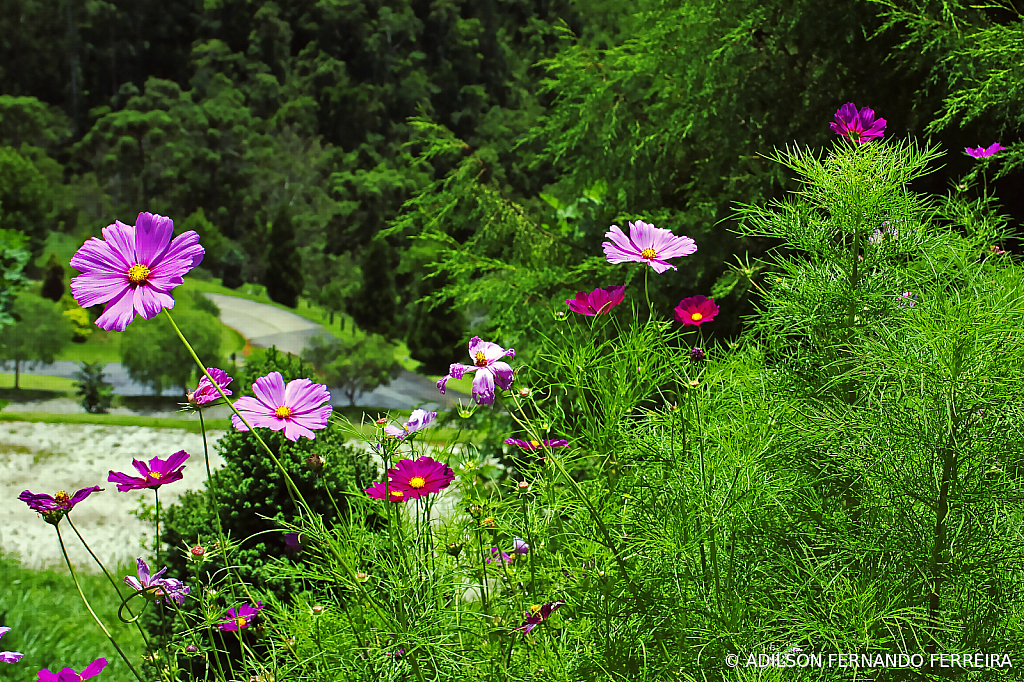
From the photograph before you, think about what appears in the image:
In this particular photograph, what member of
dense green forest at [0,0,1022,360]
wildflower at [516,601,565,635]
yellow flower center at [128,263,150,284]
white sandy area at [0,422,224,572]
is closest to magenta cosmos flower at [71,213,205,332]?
yellow flower center at [128,263,150,284]

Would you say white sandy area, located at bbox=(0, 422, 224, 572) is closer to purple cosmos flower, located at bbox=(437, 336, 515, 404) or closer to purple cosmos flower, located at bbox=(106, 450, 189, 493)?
purple cosmos flower, located at bbox=(106, 450, 189, 493)

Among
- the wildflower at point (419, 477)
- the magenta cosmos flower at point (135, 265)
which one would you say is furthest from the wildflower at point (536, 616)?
the magenta cosmos flower at point (135, 265)

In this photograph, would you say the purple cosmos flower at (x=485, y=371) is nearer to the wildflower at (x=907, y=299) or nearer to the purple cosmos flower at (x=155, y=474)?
the purple cosmos flower at (x=155, y=474)

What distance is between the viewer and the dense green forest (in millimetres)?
2646

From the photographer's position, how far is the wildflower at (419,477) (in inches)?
32.4

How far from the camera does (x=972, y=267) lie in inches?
48.3

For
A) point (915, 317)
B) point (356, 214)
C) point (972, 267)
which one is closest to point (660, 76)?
point (972, 267)

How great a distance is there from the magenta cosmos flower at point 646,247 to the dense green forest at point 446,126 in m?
0.17

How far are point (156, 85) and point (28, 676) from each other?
2424 centimetres

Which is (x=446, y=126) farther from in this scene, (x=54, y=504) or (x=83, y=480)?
(x=54, y=504)

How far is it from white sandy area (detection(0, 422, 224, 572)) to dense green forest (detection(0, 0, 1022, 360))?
2261 millimetres

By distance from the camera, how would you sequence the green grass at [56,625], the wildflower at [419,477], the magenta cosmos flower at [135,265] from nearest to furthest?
1. the magenta cosmos flower at [135,265]
2. the wildflower at [419,477]
3. the green grass at [56,625]

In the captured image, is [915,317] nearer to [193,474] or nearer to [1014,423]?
[1014,423]

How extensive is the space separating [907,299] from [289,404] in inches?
35.2
